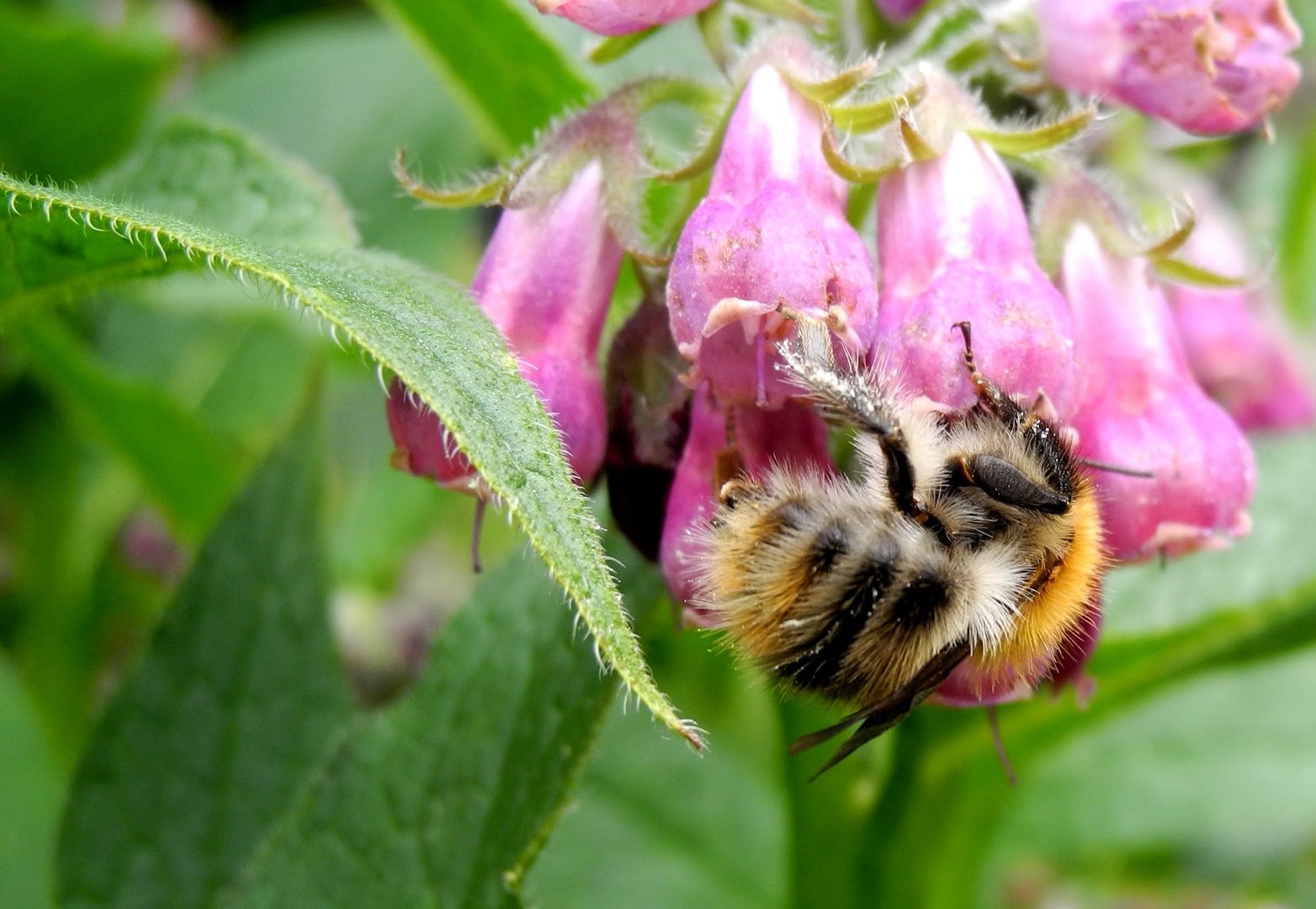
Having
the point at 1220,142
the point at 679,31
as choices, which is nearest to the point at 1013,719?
the point at 1220,142

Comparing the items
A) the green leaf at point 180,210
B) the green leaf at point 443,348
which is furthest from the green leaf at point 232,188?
the green leaf at point 443,348

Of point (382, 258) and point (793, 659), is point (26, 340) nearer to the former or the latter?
point (382, 258)

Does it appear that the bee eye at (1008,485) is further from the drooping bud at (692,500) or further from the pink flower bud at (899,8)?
the pink flower bud at (899,8)

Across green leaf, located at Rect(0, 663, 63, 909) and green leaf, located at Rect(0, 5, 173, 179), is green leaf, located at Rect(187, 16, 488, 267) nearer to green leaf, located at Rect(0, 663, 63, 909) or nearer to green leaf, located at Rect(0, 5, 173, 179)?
green leaf, located at Rect(0, 5, 173, 179)

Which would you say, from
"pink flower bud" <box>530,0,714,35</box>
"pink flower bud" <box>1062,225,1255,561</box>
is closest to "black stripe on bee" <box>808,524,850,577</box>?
"pink flower bud" <box>1062,225,1255,561</box>

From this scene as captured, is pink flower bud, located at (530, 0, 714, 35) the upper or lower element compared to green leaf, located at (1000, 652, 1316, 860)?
upper

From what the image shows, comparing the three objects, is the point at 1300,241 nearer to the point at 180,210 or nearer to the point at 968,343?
the point at 968,343
